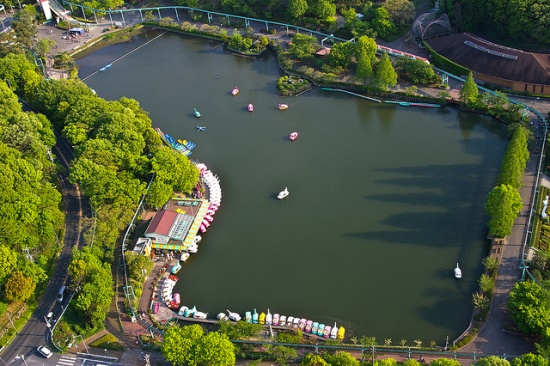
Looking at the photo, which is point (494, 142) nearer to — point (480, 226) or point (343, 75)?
point (480, 226)

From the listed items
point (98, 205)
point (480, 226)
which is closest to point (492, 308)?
point (480, 226)

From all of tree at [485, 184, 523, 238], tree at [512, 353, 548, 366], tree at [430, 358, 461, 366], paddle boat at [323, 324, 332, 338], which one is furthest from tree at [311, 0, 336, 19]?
tree at [512, 353, 548, 366]

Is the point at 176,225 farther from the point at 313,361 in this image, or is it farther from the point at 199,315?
the point at 313,361

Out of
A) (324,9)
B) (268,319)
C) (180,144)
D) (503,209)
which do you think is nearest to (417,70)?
(324,9)

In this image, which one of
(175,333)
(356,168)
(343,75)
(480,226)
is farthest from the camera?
(343,75)

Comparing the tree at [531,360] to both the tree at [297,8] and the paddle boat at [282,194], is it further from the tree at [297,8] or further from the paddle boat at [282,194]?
the tree at [297,8]

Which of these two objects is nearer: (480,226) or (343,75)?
(480,226)
